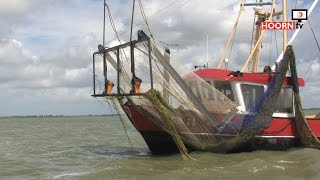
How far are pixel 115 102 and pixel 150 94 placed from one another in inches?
85.5

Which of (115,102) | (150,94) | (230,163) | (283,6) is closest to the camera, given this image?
(150,94)

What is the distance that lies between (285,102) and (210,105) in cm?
298

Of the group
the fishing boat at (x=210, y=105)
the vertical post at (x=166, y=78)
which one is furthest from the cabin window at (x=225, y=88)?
the vertical post at (x=166, y=78)

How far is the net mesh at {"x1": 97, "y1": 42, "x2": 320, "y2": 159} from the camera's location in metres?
13.2

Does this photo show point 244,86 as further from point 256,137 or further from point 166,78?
point 166,78

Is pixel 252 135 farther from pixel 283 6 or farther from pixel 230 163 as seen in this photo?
pixel 283 6

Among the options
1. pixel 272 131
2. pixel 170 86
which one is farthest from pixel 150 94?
pixel 272 131

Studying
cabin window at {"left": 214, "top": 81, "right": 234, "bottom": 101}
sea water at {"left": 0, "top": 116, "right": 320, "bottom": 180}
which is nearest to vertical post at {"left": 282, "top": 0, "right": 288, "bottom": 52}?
cabin window at {"left": 214, "top": 81, "right": 234, "bottom": 101}

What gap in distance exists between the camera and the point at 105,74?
14.6m

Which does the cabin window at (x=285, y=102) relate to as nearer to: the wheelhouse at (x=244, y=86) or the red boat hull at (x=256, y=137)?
the wheelhouse at (x=244, y=86)

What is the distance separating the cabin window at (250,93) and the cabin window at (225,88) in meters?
0.39

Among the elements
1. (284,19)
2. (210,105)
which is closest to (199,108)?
(210,105)

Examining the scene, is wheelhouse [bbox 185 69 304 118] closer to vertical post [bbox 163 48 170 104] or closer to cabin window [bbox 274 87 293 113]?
cabin window [bbox 274 87 293 113]

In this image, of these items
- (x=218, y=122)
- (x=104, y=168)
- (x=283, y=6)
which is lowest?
(x=104, y=168)
